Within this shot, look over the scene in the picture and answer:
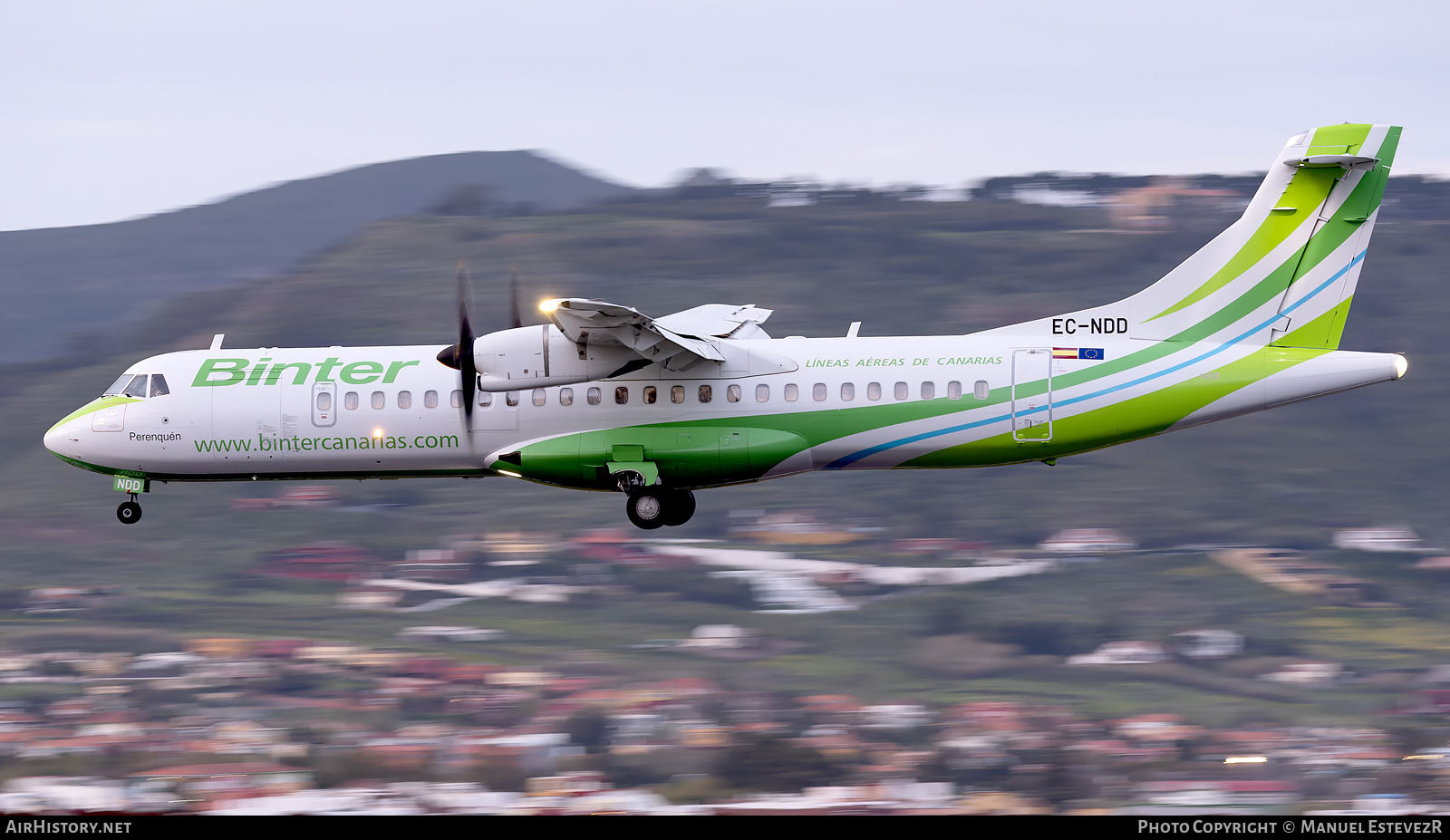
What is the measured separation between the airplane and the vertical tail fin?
1.5 inches

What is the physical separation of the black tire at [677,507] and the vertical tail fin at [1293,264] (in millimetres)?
9041

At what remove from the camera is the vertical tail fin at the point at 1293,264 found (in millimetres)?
25859

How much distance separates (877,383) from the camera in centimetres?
2570

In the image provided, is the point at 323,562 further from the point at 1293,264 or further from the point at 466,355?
the point at 1293,264

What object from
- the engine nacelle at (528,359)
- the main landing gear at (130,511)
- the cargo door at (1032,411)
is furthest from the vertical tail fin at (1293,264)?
the main landing gear at (130,511)

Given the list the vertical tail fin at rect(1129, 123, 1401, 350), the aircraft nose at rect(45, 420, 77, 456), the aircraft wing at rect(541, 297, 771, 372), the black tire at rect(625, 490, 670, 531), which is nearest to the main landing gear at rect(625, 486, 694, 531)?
the black tire at rect(625, 490, 670, 531)

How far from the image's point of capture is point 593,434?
26.2 m

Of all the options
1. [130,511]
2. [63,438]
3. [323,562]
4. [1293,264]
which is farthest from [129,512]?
[323,562]

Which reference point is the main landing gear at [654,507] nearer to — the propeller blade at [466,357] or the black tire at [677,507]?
the black tire at [677,507]

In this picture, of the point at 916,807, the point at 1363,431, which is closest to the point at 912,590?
the point at 916,807

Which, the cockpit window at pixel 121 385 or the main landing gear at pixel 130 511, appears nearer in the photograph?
the cockpit window at pixel 121 385

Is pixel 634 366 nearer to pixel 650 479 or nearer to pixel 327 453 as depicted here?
pixel 650 479

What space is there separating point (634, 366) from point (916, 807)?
4082 centimetres
